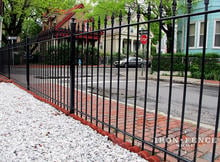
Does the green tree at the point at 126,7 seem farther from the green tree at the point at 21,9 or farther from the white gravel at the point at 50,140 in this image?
the white gravel at the point at 50,140

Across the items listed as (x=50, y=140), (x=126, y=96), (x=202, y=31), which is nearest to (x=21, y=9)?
(x=202, y=31)

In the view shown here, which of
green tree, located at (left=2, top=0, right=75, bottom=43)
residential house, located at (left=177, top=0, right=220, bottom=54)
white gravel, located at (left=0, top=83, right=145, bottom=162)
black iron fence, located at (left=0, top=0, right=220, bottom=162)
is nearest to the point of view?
black iron fence, located at (left=0, top=0, right=220, bottom=162)

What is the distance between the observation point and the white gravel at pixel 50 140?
97.6 inches

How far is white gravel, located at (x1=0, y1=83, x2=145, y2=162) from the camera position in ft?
8.13

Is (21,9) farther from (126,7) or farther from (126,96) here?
(126,96)

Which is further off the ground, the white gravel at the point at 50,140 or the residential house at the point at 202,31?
the residential house at the point at 202,31

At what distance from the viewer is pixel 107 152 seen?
259 centimetres

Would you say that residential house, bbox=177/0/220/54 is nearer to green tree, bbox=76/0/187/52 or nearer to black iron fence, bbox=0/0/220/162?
green tree, bbox=76/0/187/52

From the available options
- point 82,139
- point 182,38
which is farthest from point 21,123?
point 182,38

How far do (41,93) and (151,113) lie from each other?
3125 mm

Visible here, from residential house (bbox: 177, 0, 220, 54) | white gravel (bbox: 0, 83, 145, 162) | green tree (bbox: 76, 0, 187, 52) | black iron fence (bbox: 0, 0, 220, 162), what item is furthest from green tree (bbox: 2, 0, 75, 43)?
white gravel (bbox: 0, 83, 145, 162)

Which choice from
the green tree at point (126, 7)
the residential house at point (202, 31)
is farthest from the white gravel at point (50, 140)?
the green tree at point (126, 7)

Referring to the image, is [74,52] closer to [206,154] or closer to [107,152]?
[107,152]

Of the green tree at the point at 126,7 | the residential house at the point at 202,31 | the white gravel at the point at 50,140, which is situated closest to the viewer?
the white gravel at the point at 50,140
